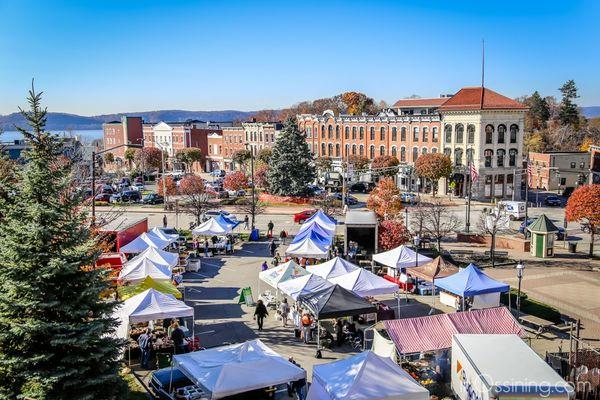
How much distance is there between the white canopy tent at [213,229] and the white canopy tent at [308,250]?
19.8ft

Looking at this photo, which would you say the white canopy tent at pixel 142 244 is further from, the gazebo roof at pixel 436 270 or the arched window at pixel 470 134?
the arched window at pixel 470 134

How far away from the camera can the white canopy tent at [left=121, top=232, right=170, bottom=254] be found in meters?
29.1

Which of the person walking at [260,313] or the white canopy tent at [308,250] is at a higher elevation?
the white canopy tent at [308,250]

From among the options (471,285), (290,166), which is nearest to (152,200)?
(290,166)

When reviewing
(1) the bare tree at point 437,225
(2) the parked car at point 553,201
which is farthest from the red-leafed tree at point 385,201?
(2) the parked car at point 553,201

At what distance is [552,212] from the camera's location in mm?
53031

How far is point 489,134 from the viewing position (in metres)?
62.1

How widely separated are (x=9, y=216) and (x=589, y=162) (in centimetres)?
6995

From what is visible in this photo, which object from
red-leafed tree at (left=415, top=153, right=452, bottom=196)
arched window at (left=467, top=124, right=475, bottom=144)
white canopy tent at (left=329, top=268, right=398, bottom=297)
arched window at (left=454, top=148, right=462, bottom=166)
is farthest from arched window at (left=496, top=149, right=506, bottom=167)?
white canopy tent at (left=329, top=268, right=398, bottom=297)

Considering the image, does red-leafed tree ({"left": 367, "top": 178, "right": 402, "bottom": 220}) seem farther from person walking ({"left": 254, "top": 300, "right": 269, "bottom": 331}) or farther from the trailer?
the trailer

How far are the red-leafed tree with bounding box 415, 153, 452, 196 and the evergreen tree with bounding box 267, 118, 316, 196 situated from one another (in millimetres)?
11959

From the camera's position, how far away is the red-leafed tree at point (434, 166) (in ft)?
196

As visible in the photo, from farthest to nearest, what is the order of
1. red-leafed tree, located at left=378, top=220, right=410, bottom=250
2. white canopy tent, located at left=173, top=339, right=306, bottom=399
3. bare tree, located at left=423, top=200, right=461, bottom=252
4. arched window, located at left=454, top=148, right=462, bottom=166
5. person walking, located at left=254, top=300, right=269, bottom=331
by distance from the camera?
arched window, located at left=454, top=148, right=462, bottom=166 < bare tree, located at left=423, top=200, right=461, bottom=252 < red-leafed tree, located at left=378, top=220, right=410, bottom=250 < person walking, located at left=254, top=300, right=269, bottom=331 < white canopy tent, located at left=173, top=339, right=306, bottom=399

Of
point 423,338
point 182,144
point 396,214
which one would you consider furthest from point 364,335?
point 182,144
